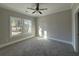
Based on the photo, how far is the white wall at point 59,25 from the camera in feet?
16.6

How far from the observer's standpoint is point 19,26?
19.9ft

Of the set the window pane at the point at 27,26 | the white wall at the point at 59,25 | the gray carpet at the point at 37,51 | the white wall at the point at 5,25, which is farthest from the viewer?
the window pane at the point at 27,26

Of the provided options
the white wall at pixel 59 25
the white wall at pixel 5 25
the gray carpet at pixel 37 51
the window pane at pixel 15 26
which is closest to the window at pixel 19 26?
the window pane at pixel 15 26

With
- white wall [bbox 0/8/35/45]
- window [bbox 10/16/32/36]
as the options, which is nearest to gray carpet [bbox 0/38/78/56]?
white wall [bbox 0/8/35/45]

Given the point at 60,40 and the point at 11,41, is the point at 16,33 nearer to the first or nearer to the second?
the point at 11,41

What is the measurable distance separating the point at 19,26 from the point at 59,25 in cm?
328

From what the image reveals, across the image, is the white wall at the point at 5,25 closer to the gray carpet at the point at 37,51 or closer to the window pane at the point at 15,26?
the window pane at the point at 15,26

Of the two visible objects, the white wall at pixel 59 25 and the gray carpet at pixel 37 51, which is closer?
the gray carpet at pixel 37 51

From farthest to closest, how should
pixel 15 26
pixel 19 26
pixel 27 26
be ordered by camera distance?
pixel 27 26 → pixel 19 26 → pixel 15 26

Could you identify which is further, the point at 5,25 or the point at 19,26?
the point at 19,26

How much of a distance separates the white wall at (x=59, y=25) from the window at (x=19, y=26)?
5.57 feet

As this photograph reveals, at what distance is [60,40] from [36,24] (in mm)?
3673

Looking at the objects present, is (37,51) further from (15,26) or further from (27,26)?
(27,26)

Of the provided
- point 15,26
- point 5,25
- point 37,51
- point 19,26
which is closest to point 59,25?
point 37,51
